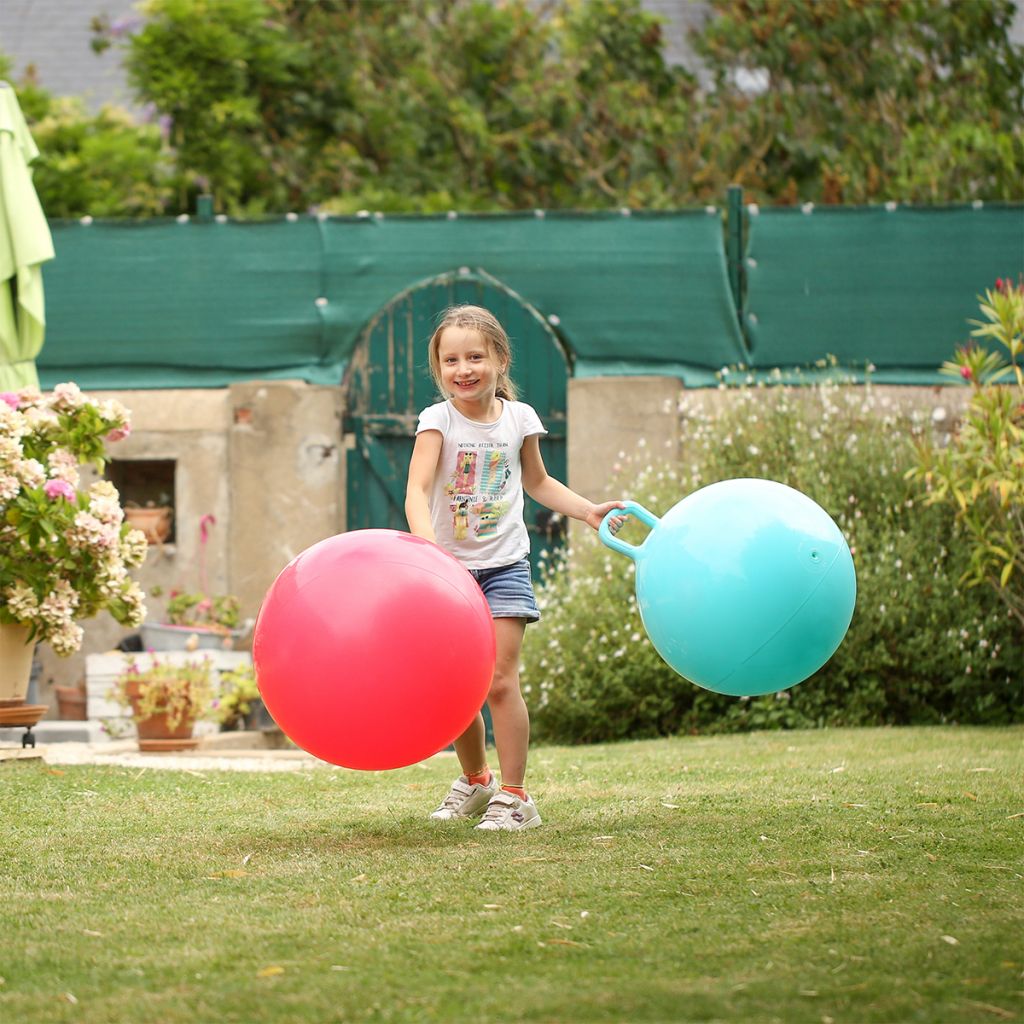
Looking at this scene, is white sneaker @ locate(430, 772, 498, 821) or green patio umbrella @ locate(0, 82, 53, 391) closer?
white sneaker @ locate(430, 772, 498, 821)

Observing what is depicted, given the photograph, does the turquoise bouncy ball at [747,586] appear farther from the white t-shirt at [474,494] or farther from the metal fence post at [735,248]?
the metal fence post at [735,248]

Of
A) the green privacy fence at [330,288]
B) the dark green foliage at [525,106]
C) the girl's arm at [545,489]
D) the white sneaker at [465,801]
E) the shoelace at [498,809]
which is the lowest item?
the white sneaker at [465,801]

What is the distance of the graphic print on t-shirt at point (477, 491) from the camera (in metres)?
4.70

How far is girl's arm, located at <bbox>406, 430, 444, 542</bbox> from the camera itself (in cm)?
446

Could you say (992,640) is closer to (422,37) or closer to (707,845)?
(707,845)

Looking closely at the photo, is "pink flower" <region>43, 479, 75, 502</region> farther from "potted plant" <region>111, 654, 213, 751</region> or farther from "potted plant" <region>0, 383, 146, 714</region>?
"potted plant" <region>111, 654, 213, 751</region>

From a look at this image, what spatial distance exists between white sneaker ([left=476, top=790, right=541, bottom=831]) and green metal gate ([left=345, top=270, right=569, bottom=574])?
16.0 feet

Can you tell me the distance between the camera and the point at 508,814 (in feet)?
14.7

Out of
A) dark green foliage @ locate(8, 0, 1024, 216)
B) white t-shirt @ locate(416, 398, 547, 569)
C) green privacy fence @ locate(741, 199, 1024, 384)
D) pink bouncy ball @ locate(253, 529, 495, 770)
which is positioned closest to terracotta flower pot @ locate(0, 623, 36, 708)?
white t-shirt @ locate(416, 398, 547, 569)

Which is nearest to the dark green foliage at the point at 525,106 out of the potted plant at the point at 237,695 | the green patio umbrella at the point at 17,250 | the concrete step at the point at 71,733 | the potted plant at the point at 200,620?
the potted plant at the point at 200,620

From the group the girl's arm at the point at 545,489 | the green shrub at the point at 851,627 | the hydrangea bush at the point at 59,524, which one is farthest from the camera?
the green shrub at the point at 851,627

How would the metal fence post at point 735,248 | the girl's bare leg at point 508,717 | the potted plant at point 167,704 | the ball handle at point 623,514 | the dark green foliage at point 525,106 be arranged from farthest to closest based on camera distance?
the dark green foliage at point 525,106
the metal fence post at point 735,248
the potted plant at point 167,704
the girl's bare leg at point 508,717
the ball handle at point 623,514

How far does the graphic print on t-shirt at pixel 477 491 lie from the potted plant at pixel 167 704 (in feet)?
11.1

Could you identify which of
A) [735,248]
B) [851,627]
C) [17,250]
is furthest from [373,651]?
[735,248]
